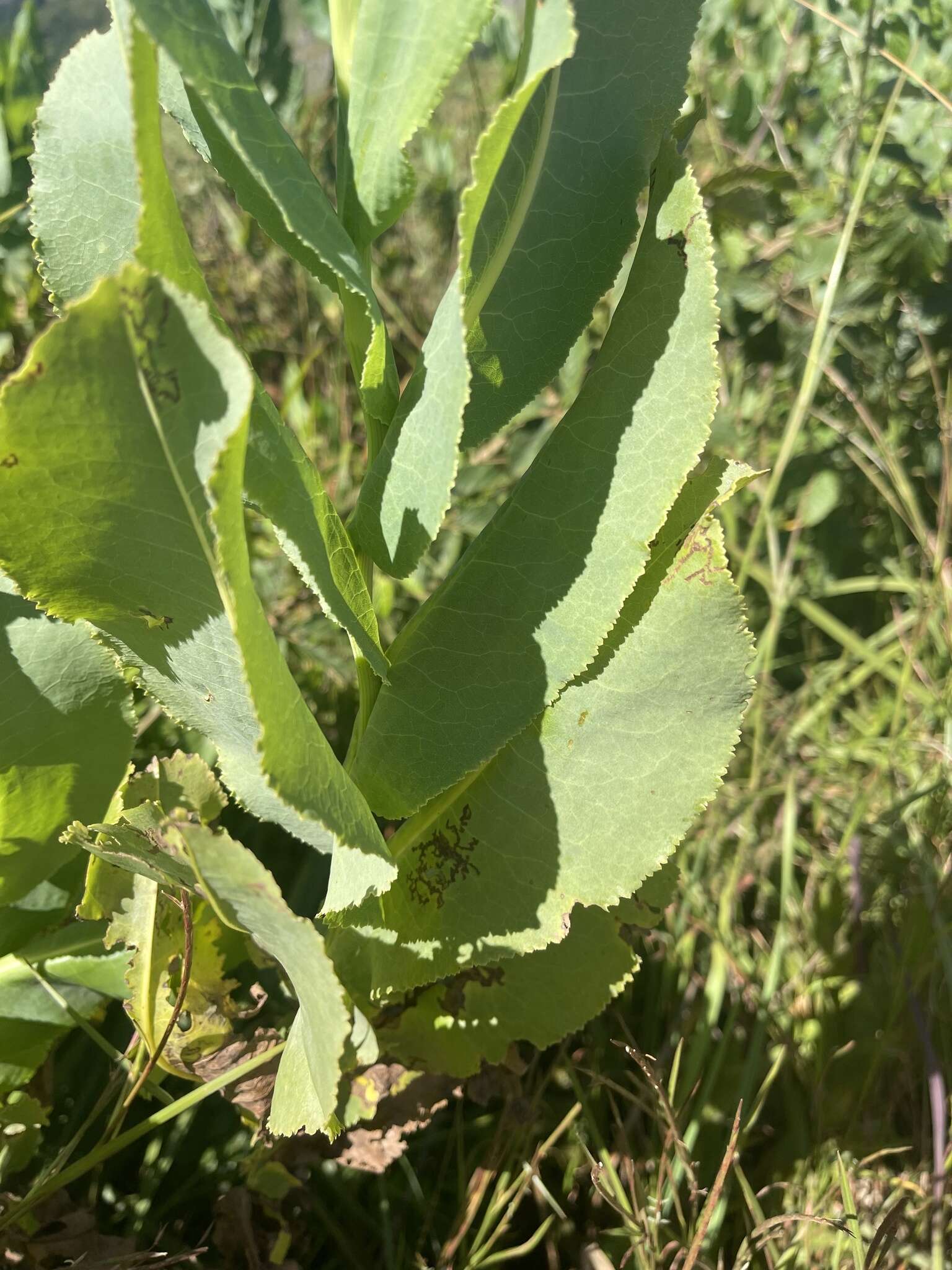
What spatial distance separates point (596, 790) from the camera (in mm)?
714

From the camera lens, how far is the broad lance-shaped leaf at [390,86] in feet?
1.82

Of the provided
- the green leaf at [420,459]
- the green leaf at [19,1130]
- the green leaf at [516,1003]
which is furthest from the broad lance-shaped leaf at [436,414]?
the green leaf at [19,1130]

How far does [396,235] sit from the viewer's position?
8.18 feet

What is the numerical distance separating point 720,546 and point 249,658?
32 centimetres

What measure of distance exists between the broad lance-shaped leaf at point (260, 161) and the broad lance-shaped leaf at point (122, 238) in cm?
4

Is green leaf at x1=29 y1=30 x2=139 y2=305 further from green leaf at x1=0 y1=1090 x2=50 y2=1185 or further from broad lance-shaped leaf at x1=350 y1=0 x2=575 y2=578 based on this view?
green leaf at x1=0 y1=1090 x2=50 y2=1185

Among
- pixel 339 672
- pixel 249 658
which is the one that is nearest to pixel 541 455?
pixel 249 658

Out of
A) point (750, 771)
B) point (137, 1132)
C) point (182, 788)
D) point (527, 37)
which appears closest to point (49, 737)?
point (182, 788)

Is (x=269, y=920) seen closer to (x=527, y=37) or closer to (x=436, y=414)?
(x=436, y=414)

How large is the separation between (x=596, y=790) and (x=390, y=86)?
48cm

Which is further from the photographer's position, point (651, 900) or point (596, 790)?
point (651, 900)

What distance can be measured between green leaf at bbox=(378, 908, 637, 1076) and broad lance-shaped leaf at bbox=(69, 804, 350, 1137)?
0.19 m

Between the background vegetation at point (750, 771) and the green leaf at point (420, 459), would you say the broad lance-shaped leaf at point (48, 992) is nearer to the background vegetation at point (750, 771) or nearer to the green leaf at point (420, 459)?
the background vegetation at point (750, 771)

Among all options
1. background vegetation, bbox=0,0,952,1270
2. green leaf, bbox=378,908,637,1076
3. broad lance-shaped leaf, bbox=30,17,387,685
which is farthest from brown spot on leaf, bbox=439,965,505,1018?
broad lance-shaped leaf, bbox=30,17,387,685
